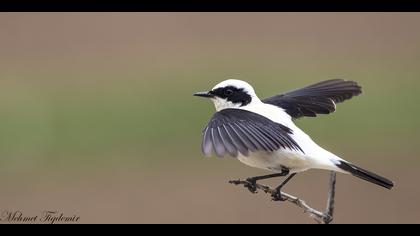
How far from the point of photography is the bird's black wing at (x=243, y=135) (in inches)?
201

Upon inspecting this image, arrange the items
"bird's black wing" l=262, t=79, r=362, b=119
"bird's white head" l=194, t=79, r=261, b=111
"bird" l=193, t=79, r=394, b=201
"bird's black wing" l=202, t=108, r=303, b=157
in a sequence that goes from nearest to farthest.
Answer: "bird's black wing" l=202, t=108, r=303, b=157
"bird" l=193, t=79, r=394, b=201
"bird's white head" l=194, t=79, r=261, b=111
"bird's black wing" l=262, t=79, r=362, b=119

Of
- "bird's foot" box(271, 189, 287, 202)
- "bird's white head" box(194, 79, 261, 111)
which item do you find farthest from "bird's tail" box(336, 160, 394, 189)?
"bird's white head" box(194, 79, 261, 111)

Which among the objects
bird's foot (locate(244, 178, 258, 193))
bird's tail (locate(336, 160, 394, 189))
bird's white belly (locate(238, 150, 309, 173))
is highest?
bird's tail (locate(336, 160, 394, 189))

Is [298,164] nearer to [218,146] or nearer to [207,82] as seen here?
[218,146]

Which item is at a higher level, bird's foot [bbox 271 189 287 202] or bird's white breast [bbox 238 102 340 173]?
bird's white breast [bbox 238 102 340 173]

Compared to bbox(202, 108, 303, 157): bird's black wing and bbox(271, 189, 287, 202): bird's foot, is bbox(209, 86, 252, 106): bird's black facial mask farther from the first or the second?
bbox(271, 189, 287, 202): bird's foot

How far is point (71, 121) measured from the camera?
43.0ft

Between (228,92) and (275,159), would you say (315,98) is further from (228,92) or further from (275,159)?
(275,159)

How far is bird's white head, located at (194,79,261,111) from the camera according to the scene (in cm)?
611

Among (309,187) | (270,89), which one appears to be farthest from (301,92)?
(270,89)

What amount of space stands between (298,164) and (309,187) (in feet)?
16.0

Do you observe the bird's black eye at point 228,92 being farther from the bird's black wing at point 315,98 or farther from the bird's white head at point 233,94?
the bird's black wing at point 315,98

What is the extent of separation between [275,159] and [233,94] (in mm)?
814

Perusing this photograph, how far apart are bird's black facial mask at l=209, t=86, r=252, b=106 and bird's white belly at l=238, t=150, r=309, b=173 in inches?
28.5
